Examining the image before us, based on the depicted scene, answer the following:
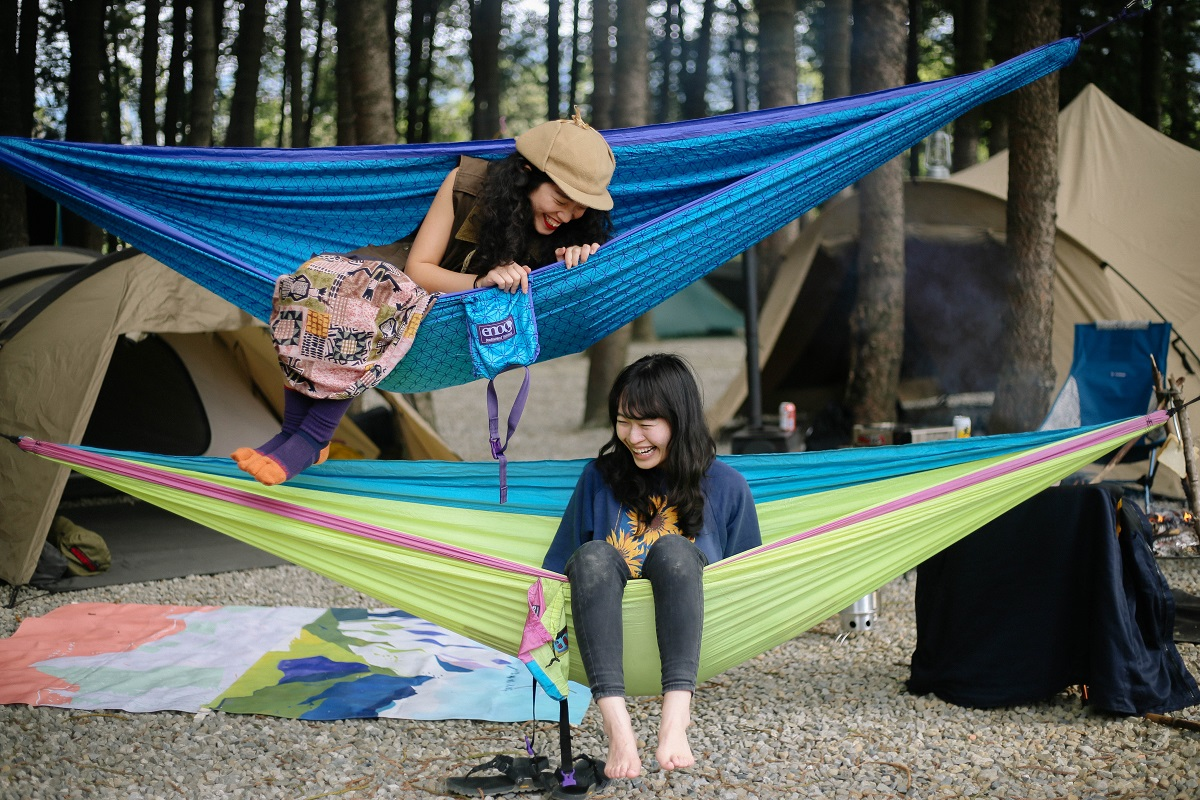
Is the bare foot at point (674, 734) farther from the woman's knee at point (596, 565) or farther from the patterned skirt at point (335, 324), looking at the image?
the patterned skirt at point (335, 324)

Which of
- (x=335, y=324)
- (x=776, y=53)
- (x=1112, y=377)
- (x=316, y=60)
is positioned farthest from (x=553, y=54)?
(x=335, y=324)

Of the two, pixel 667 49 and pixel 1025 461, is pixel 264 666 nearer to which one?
pixel 1025 461

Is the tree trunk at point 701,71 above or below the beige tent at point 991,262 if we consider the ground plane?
above

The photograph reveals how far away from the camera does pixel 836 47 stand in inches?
253

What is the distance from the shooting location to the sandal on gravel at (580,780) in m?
1.78

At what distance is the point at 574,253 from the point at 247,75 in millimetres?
5243

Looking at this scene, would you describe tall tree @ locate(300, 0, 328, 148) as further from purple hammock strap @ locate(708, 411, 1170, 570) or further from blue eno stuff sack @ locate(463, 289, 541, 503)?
purple hammock strap @ locate(708, 411, 1170, 570)

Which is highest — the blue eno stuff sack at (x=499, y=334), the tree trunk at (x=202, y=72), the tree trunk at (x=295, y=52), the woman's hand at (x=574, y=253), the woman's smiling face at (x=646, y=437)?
the tree trunk at (x=295, y=52)

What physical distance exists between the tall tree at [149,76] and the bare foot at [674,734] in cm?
612

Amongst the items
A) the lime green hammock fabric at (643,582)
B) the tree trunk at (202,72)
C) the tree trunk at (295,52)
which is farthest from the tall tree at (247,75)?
the lime green hammock fabric at (643,582)

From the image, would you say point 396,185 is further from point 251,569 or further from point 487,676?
point 251,569

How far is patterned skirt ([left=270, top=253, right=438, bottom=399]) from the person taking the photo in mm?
1823

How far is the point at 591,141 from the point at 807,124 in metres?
0.54

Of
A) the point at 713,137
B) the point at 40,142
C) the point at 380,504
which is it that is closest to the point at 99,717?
the point at 380,504
